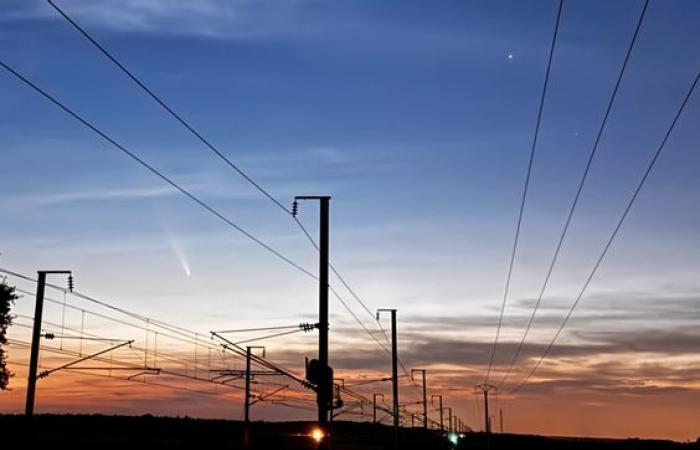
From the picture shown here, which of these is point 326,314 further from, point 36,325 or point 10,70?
point 10,70

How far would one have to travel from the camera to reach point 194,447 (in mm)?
99438

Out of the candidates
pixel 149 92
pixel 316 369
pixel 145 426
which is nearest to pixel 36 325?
pixel 316 369

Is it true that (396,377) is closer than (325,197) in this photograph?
No

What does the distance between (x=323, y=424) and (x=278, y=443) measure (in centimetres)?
4143

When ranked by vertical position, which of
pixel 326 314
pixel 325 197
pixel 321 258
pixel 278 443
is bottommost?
pixel 278 443

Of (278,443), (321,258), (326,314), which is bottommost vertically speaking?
(278,443)

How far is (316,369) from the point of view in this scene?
37.3m

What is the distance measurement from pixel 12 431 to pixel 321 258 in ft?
245

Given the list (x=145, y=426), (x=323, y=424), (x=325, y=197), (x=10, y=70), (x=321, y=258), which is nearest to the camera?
(x=10, y=70)

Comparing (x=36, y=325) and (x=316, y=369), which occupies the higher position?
(x=36, y=325)

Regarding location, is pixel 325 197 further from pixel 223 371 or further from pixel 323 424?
pixel 223 371

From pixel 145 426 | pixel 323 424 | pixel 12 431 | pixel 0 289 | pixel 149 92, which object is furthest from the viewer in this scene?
pixel 145 426

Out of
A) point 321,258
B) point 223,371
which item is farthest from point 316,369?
point 223,371

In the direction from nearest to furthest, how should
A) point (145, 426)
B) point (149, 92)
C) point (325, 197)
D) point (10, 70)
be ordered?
point (10, 70), point (149, 92), point (325, 197), point (145, 426)
